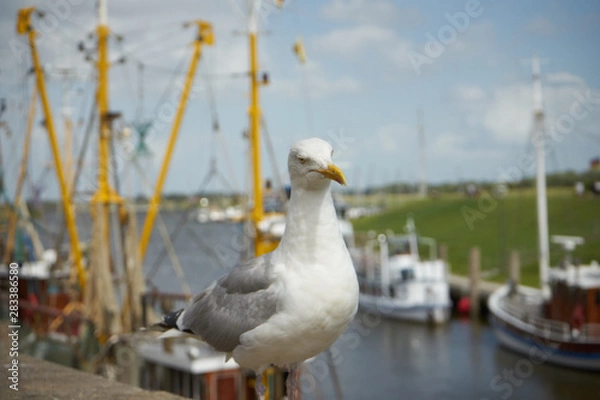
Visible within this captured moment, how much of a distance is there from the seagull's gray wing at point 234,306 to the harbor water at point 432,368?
1206 cm

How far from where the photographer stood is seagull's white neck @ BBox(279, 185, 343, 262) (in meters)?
3.40

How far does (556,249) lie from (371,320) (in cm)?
956

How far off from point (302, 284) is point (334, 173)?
55 cm

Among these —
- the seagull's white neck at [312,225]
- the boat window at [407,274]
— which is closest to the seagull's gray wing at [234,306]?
the seagull's white neck at [312,225]

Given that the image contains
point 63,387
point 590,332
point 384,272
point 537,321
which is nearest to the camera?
point 63,387

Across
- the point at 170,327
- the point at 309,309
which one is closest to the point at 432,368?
the point at 170,327

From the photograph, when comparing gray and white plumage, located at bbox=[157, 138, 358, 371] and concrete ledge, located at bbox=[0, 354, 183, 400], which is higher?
gray and white plumage, located at bbox=[157, 138, 358, 371]

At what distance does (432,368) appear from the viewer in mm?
25141

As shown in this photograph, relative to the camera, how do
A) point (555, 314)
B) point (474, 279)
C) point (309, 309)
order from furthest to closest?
point (474, 279), point (555, 314), point (309, 309)

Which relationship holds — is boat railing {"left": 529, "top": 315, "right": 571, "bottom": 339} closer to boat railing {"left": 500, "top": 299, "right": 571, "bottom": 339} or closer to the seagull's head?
boat railing {"left": 500, "top": 299, "right": 571, "bottom": 339}

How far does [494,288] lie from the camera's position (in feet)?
116

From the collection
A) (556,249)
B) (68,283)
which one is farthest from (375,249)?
(68,283)

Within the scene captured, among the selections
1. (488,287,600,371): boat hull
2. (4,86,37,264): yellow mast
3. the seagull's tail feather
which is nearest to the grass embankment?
(488,287,600,371): boat hull

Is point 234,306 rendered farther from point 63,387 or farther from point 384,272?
point 384,272
